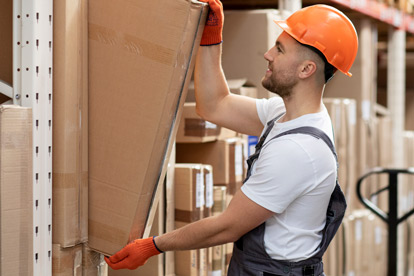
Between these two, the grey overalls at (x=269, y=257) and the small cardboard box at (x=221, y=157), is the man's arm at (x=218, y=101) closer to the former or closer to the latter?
the grey overalls at (x=269, y=257)

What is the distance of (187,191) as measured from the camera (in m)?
2.59

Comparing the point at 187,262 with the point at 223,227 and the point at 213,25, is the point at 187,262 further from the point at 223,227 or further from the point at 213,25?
the point at 213,25

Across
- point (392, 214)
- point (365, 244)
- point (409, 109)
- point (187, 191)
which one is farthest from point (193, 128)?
point (409, 109)

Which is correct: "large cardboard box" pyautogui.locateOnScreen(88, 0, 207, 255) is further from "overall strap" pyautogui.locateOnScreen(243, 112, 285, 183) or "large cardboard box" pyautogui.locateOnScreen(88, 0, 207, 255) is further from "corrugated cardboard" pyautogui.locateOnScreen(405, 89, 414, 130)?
"corrugated cardboard" pyautogui.locateOnScreen(405, 89, 414, 130)

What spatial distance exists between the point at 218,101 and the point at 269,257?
668mm

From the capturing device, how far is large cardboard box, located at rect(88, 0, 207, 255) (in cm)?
197

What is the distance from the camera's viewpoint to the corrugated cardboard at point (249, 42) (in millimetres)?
3258

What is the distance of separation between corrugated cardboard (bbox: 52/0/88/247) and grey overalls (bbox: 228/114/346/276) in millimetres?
554

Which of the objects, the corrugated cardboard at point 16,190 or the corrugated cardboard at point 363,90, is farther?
the corrugated cardboard at point 363,90

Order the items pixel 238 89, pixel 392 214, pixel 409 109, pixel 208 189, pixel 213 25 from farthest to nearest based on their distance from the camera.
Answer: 1. pixel 409 109
2. pixel 392 214
3. pixel 238 89
4. pixel 208 189
5. pixel 213 25

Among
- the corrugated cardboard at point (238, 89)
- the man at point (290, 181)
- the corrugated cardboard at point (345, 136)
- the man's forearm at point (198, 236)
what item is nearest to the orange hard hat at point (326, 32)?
the man at point (290, 181)

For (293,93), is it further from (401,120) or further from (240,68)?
(401,120)

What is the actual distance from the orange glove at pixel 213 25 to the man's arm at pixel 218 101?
0.26ft

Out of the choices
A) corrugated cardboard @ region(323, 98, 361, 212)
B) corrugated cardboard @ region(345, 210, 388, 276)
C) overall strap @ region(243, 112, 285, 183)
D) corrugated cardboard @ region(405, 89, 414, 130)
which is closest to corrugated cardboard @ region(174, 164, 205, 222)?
overall strap @ region(243, 112, 285, 183)
